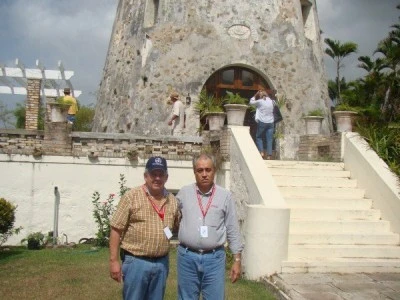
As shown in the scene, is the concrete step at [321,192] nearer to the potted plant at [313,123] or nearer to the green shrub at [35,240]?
the potted plant at [313,123]

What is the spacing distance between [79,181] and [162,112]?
4.69 m

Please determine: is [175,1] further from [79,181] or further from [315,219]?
[315,219]

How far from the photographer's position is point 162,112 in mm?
16438

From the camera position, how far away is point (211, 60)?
16.7 meters

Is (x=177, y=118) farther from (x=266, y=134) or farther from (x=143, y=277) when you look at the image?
(x=143, y=277)

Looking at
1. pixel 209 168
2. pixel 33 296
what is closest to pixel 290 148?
pixel 33 296

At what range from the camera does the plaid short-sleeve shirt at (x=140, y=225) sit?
484 cm

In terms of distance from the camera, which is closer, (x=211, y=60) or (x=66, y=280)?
(x=66, y=280)

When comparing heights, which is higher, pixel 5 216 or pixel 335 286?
pixel 5 216

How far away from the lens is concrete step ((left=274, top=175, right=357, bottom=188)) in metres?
11.1

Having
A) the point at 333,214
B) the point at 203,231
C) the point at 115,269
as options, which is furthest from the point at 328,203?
the point at 115,269

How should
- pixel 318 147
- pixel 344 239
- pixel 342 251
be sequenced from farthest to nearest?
pixel 318 147 < pixel 344 239 < pixel 342 251

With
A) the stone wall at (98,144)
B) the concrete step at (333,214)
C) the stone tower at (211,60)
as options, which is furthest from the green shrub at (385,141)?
the stone tower at (211,60)

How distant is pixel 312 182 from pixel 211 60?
262 inches
